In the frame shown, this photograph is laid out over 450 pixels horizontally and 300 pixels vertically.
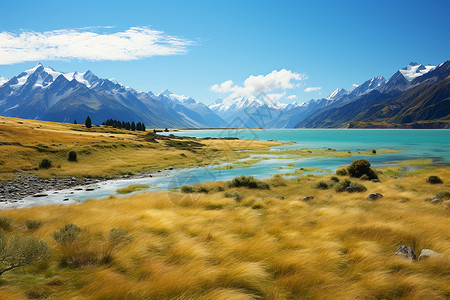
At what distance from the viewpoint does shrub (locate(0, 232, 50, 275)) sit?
18.3ft

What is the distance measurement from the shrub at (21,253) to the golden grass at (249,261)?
251 millimetres

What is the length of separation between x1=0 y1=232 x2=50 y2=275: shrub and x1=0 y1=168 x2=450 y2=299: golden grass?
0.82ft

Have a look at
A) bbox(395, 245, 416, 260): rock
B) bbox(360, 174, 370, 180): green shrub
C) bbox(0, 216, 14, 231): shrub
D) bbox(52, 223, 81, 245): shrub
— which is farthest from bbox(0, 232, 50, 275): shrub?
bbox(360, 174, 370, 180): green shrub

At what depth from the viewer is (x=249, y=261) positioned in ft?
20.8

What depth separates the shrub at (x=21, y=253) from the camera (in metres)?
5.57

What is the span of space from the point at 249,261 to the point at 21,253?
5363mm

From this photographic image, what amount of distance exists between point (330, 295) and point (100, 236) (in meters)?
7.05

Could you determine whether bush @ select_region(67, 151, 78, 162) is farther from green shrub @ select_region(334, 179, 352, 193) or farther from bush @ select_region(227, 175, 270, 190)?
green shrub @ select_region(334, 179, 352, 193)

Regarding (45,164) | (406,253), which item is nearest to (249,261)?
(406,253)

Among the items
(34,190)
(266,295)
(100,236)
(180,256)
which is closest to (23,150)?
(34,190)

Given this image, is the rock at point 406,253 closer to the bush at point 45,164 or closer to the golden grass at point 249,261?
the golden grass at point 249,261

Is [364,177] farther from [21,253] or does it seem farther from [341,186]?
[21,253]

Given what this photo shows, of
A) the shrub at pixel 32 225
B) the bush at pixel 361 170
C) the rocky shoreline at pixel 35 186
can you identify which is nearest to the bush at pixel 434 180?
the bush at pixel 361 170

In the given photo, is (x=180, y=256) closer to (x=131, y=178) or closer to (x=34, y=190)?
(x=34, y=190)
